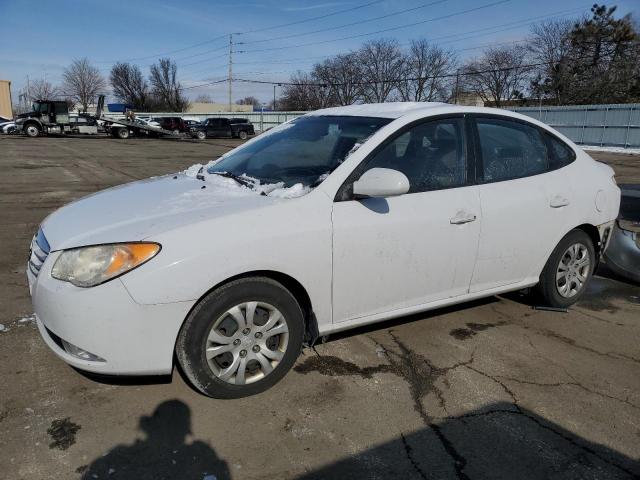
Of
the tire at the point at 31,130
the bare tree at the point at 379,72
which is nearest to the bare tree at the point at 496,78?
the bare tree at the point at 379,72

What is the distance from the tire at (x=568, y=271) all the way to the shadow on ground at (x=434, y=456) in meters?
1.72

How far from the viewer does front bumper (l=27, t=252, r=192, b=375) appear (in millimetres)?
2529

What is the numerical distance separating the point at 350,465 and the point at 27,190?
1085 cm

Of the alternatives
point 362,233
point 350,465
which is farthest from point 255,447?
point 362,233

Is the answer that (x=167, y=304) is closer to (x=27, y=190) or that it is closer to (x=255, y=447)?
(x=255, y=447)

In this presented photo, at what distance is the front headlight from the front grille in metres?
0.29

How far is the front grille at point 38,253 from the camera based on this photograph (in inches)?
113

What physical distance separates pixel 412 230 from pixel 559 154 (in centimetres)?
180

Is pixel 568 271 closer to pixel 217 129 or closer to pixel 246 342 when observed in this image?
pixel 246 342

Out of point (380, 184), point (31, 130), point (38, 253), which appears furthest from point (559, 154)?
point (31, 130)

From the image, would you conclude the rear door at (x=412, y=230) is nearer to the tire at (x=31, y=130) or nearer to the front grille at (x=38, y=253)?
the front grille at (x=38, y=253)

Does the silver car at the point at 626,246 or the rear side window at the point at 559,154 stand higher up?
the rear side window at the point at 559,154

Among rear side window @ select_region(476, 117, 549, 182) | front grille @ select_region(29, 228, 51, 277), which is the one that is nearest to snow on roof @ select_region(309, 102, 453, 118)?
rear side window @ select_region(476, 117, 549, 182)

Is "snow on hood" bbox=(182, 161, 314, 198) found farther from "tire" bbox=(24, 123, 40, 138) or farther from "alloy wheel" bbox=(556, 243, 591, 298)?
"tire" bbox=(24, 123, 40, 138)
